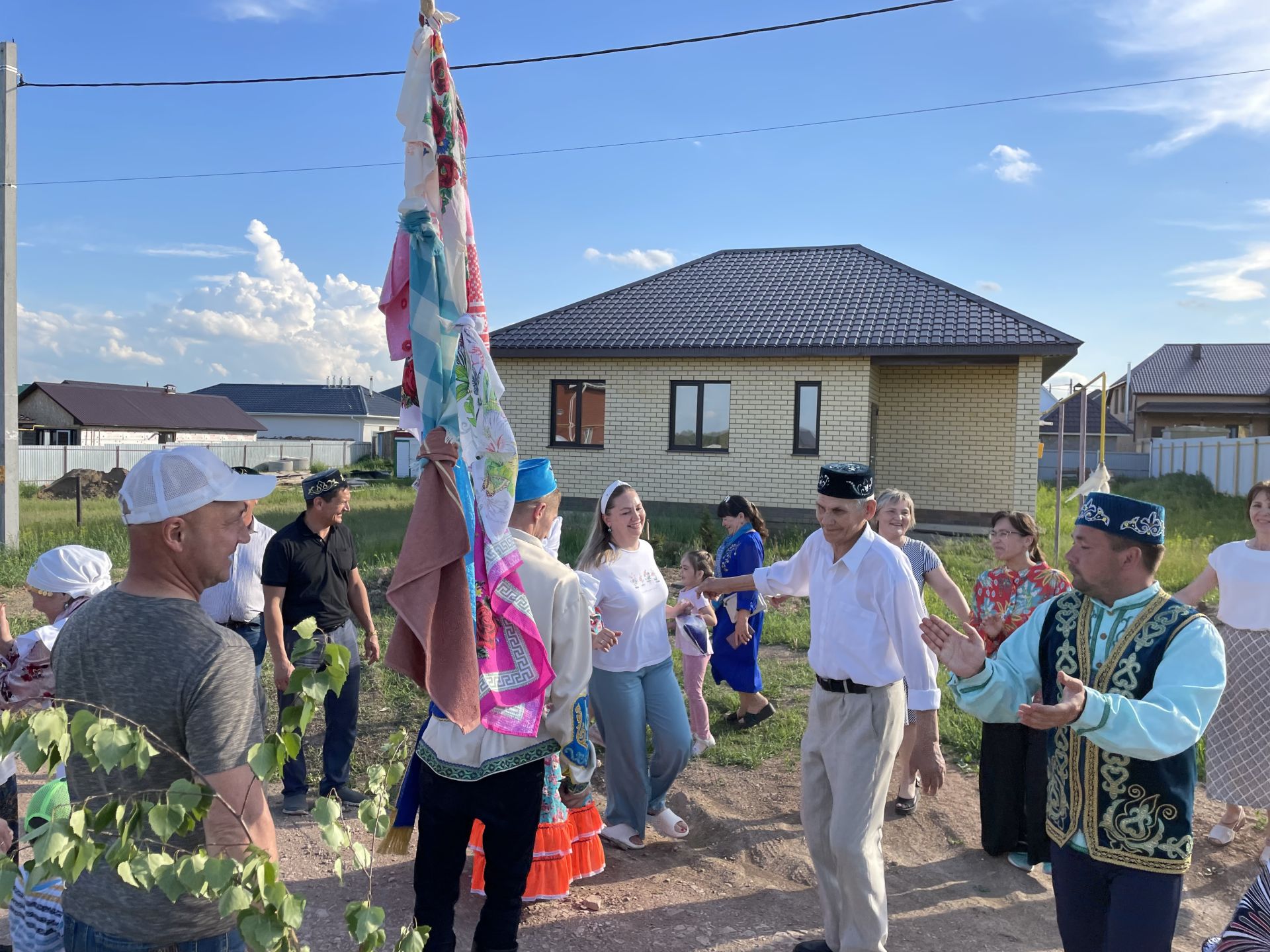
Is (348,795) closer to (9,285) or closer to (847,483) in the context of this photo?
(847,483)

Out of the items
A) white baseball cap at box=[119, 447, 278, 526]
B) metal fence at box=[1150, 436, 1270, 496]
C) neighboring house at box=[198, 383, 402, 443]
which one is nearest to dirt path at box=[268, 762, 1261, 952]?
white baseball cap at box=[119, 447, 278, 526]

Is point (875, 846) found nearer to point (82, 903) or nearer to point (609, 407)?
point (82, 903)

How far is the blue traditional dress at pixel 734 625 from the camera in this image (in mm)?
6680

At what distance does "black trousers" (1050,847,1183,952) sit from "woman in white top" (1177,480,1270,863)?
110 inches

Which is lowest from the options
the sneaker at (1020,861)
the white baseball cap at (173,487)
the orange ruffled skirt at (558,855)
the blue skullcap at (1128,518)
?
the sneaker at (1020,861)

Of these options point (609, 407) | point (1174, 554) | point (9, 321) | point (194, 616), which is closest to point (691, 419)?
Result: point (609, 407)

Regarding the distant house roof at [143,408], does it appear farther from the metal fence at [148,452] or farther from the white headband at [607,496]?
the white headband at [607,496]

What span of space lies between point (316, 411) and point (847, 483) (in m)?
66.4

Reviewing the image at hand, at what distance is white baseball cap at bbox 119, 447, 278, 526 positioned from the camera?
204cm

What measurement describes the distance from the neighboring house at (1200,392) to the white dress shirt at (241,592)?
51735mm

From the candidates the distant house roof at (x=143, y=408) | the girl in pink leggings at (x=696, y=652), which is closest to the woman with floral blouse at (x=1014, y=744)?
the girl in pink leggings at (x=696, y=652)

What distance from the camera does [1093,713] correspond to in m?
2.44

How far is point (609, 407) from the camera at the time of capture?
58.2 ft

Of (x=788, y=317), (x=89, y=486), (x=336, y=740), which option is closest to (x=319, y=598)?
(x=336, y=740)
